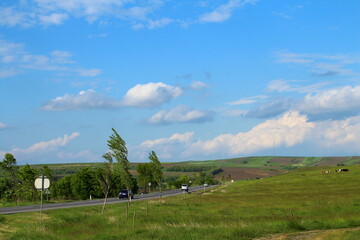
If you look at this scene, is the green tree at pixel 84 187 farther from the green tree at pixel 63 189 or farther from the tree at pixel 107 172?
the tree at pixel 107 172

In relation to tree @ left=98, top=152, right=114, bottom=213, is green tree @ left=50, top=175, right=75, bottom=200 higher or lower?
lower

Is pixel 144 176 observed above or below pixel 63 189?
above

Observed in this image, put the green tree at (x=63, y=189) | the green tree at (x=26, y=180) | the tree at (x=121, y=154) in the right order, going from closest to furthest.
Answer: the tree at (x=121, y=154), the green tree at (x=26, y=180), the green tree at (x=63, y=189)

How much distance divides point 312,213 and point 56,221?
20.8 meters

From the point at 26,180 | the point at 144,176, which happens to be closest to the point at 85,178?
the point at 26,180

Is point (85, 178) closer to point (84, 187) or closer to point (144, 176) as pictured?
point (84, 187)

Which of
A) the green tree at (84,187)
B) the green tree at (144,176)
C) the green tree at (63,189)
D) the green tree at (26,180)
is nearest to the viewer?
the green tree at (26,180)

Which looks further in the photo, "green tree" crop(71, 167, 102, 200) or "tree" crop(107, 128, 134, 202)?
"green tree" crop(71, 167, 102, 200)

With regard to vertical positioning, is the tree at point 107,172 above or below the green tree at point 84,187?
above

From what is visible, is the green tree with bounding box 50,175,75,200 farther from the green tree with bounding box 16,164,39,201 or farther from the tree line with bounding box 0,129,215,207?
the green tree with bounding box 16,164,39,201

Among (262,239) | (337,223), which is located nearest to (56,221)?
(262,239)

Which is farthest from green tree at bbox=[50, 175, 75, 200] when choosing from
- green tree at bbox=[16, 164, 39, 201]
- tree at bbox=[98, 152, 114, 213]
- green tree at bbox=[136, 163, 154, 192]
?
tree at bbox=[98, 152, 114, 213]

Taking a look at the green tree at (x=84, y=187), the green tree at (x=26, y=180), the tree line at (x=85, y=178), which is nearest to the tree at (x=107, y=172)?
the tree line at (x=85, y=178)

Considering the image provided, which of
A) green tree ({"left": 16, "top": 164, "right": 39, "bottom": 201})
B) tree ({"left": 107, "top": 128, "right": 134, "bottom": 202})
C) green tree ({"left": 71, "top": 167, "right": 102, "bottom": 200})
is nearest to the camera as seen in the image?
tree ({"left": 107, "top": 128, "right": 134, "bottom": 202})
